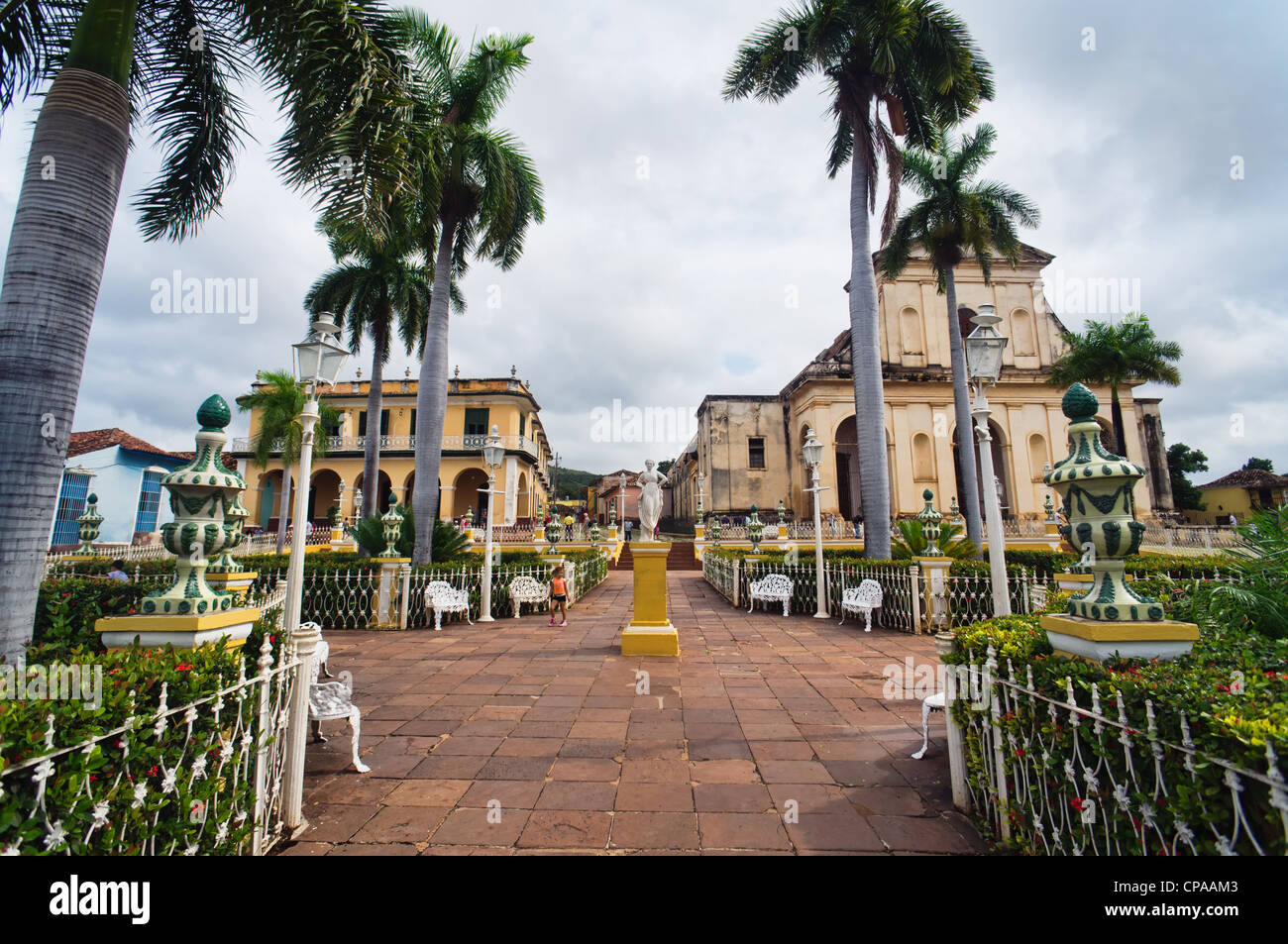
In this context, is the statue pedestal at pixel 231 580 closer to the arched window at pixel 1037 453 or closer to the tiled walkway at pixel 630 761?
the tiled walkway at pixel 630 761

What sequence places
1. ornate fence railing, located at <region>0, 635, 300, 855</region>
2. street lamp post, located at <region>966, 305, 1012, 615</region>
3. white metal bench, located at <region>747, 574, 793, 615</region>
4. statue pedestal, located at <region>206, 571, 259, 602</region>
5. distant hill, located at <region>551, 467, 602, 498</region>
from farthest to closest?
1. distant hill, located at <region>551, 467, 602, 498</region>
2. white metal bench, located at <region>747, 574, 793, 615</region>
3. street lamp post, located at <region>966, 305, 1012, 615</region>
4. statue pedestal, located at <region>206, 571, 259, 602</region>
5. ornate fence railing, located at <region>0, 635, 300, 855</region>

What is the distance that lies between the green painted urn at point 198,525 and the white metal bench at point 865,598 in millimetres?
8553

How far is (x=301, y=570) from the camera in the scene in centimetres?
429

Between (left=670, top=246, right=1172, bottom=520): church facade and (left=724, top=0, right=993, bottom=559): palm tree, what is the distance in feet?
39.8

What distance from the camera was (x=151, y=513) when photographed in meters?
20.9

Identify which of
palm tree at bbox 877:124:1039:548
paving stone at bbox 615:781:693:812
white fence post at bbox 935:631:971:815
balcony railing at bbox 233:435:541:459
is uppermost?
palm tree at bbox 877:124:1039:548

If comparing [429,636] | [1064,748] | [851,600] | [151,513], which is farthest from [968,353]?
[151,513]

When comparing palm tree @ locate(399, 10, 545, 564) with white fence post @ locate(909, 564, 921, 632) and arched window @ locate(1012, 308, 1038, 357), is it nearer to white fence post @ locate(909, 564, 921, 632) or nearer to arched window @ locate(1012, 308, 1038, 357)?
white fence post @ locate(909, 564, 921, 632)

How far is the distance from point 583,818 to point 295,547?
11.1 feet

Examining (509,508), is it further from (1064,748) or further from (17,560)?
(1064,748)

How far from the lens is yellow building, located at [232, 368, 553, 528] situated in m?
27.0

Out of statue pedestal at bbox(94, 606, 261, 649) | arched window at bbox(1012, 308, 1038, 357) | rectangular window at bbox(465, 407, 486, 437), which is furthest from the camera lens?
rectangular window at bbox(465, 407, 486, 437)

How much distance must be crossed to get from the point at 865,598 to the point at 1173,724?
24.9ft

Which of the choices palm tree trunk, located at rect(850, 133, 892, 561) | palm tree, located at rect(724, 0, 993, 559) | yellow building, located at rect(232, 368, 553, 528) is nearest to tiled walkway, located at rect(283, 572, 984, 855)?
palm tree trunk, located at rect(850, 133, 892, 561)
